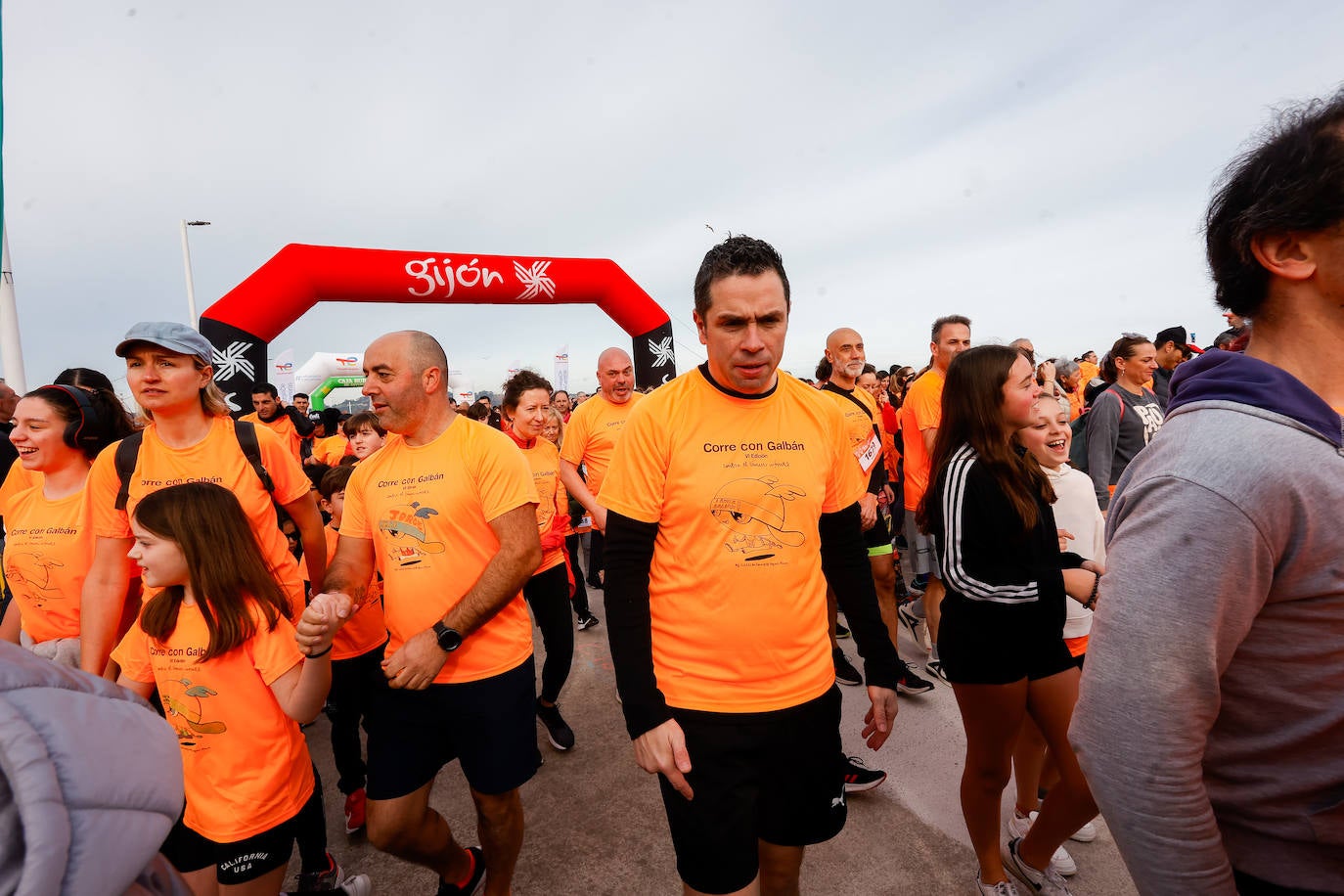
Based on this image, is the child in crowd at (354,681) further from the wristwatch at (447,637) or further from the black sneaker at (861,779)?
the black sneaker at (861,779)

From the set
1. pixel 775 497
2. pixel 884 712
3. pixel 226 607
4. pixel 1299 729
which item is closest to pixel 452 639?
pixel 226 607

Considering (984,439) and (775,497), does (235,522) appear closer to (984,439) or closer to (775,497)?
(775,497)

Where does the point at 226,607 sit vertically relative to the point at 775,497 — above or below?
below

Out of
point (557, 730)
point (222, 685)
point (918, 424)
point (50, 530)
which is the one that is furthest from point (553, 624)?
point (918, 424)

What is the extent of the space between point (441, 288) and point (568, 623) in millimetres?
5137

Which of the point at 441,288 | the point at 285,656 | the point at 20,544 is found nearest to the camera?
the point at 285,656

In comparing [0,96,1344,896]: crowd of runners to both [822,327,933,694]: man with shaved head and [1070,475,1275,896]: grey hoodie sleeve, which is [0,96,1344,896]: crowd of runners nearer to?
[1070,475,1275,896]: grey hoodie sleeve

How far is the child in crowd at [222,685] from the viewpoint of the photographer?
1901 millimetres

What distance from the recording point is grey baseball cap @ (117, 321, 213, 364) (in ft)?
8.16

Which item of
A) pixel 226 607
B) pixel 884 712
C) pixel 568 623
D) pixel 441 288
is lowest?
pixel 568 623

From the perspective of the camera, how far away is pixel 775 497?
181 centimetres

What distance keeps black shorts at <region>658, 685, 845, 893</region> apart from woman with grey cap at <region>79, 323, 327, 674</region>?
194 cm

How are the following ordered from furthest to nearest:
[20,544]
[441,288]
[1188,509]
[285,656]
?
[441,288] → [20,544] → [285,656] → [1188,509]

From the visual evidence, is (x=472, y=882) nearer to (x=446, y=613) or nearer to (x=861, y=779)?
(x=446, y=613)
